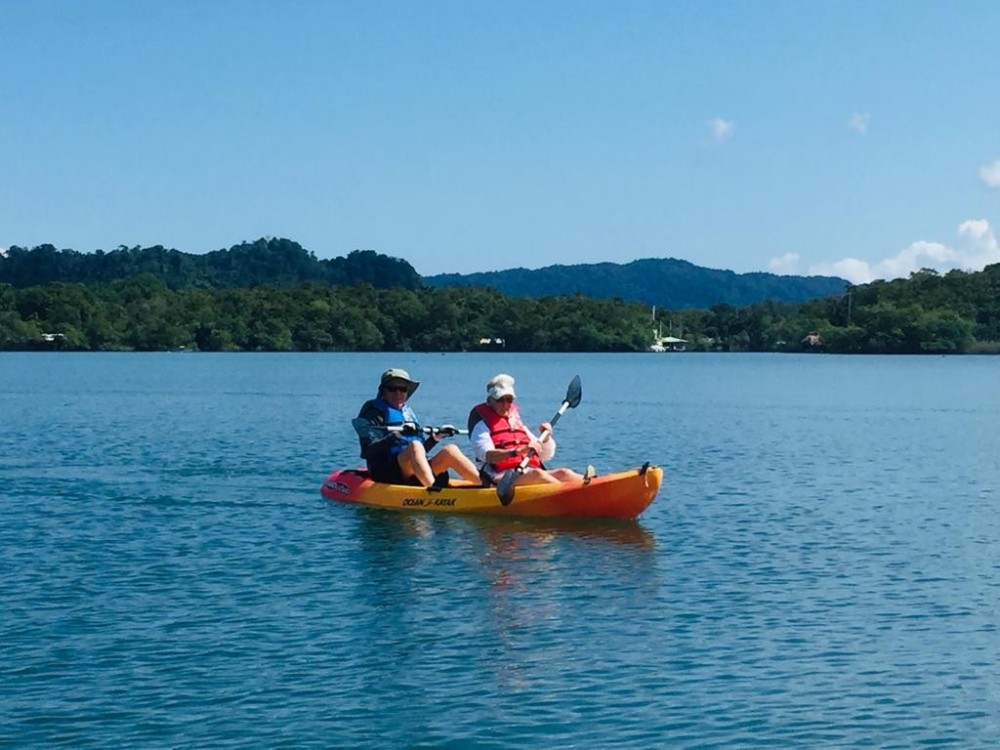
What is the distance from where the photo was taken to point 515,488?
21547mm

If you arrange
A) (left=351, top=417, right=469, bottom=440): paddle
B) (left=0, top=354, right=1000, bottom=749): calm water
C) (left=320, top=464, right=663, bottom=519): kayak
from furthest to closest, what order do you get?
(left=351, top=417, right=469, bottom=440): paddle
(left=320, top=464, right=663, bottom=519): kayak
(left=0, top=354, right=1000, bottom=749): calm water

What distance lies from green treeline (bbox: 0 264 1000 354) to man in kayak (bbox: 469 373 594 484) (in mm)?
149454

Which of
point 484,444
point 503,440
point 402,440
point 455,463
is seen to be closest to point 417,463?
point 402,440

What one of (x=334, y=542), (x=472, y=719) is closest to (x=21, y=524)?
(x=334, y=542)

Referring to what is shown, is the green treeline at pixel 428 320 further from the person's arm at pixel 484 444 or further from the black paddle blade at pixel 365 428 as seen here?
the person's arm at pixel 484 444

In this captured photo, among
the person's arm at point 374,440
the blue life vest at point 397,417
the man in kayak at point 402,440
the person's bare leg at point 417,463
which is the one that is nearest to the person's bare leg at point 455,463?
the man in kayak at point 402,440

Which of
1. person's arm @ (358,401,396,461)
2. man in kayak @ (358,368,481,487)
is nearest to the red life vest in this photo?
man in kayak @ (358,368,481,487)

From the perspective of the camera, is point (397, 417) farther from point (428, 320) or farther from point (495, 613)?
point (428, 320)

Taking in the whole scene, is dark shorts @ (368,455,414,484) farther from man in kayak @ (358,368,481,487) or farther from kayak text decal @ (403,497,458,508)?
kayak text decal @ (403,497,458,508)

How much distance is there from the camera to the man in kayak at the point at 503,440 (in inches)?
837

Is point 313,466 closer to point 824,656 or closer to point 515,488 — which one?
point 515,488

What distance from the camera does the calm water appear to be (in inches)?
464

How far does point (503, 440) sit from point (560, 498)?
1183 mm

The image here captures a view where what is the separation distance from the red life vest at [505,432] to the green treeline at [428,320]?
149625mm
